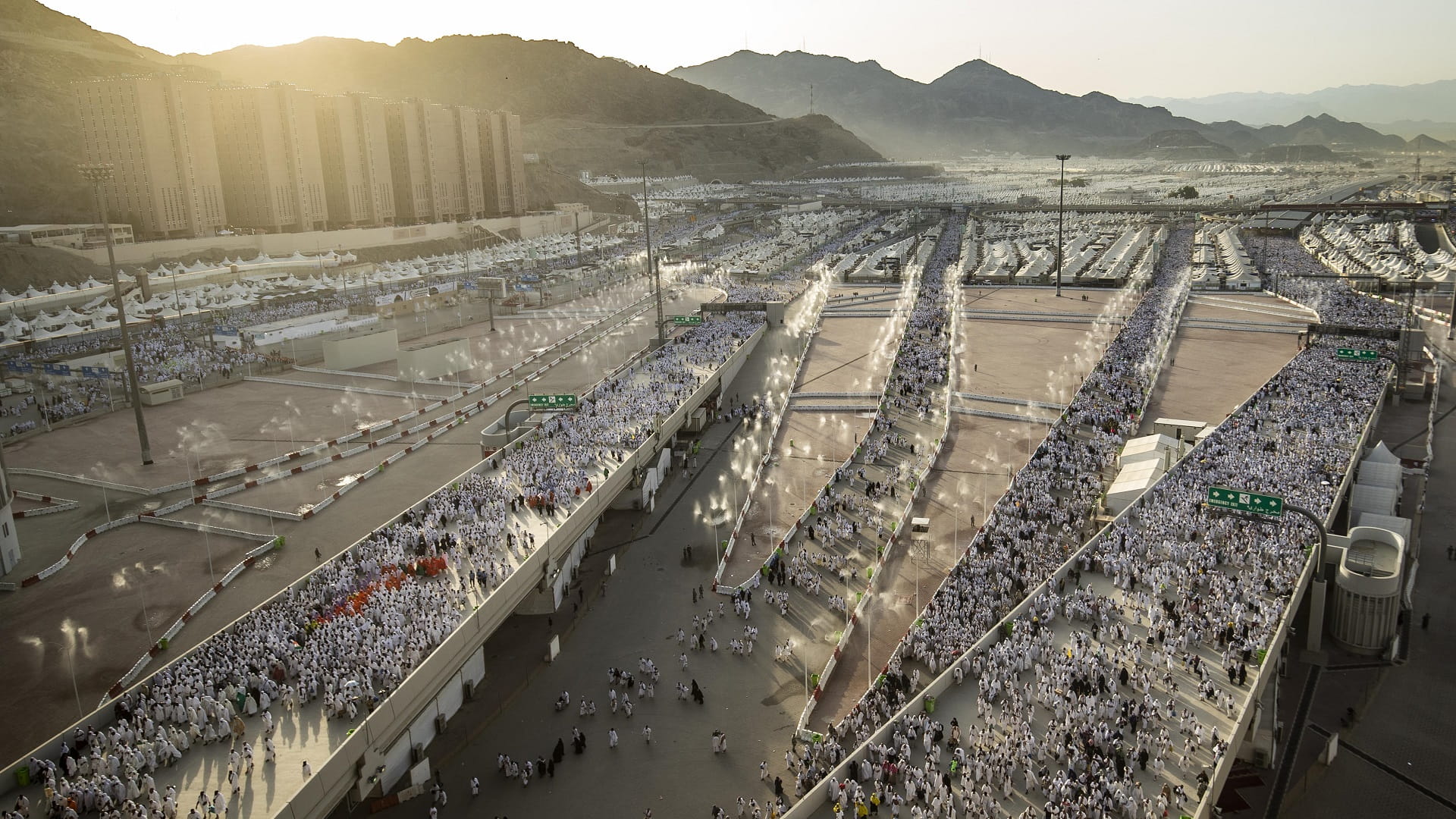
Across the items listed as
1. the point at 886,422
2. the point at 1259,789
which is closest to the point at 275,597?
the point at 1259,789

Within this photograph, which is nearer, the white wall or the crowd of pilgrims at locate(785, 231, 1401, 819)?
the crowd of pilgrims at locate(785, 231, 1401, 819)

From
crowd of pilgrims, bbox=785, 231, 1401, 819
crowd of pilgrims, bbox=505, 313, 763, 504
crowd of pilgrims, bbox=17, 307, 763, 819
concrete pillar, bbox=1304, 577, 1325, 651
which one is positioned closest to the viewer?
crowd of pilgrims, bbox=17, 307, 763, 819

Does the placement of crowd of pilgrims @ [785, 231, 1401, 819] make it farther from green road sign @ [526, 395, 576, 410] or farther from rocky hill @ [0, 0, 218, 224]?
rocky hill @ [0, 0, 218, 224]

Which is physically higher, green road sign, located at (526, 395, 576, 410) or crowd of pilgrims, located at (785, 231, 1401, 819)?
green road sign, located at (526, 395, 576, 410)

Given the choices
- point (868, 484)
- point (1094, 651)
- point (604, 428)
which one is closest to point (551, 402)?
point (604, 428)

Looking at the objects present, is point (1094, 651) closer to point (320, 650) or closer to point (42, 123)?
point (320, 650)

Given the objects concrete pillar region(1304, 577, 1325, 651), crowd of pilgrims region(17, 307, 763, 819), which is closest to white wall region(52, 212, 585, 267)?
crowd of pilgrims region(17, 307, 763, 819)

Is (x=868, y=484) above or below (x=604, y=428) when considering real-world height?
below
